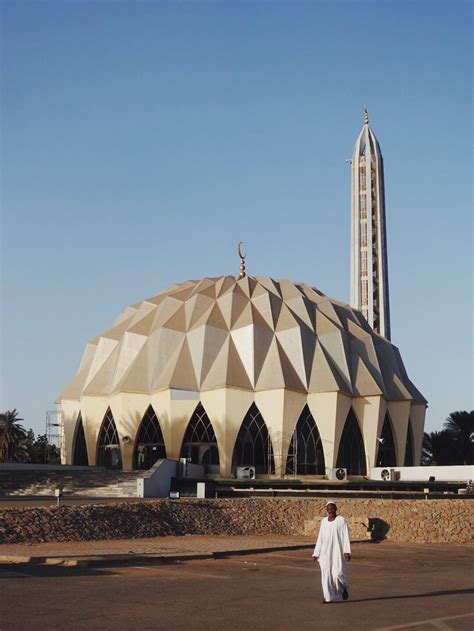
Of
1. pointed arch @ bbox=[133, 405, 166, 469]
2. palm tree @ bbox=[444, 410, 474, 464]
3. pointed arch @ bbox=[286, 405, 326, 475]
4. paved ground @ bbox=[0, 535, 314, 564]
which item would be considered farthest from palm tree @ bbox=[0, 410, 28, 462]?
paved ground @ bbox=[0, 535, 314, 564]

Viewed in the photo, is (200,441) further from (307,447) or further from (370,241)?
(370,241)

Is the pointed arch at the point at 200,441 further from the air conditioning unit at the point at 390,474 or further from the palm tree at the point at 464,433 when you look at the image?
the palm tree at the point at 464,433

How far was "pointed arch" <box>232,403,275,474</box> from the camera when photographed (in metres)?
46.6

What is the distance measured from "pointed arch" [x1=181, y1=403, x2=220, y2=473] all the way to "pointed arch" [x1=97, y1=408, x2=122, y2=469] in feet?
16.2

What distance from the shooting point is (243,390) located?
46.7m

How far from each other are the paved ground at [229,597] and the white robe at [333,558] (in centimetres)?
23

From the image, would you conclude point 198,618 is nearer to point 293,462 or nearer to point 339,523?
point 339,523

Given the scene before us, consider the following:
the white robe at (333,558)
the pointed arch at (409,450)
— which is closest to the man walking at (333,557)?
the white robe at (333,558)

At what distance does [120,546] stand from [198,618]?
1000cm

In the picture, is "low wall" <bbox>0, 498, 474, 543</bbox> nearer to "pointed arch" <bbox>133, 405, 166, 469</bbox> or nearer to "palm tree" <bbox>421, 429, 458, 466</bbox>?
"pointed arch" <bbox>133, 405, 166, 469</bbox>

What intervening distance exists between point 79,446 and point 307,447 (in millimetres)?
15714

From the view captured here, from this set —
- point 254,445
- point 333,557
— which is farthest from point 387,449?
point 333,557

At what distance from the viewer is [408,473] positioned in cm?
4359

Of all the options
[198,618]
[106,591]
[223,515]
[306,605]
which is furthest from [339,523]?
[223,515]
